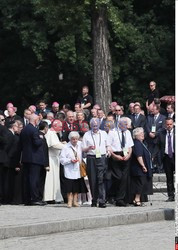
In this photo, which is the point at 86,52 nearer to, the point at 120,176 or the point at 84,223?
the point at 120,176

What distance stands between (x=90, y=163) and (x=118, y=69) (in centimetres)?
1730

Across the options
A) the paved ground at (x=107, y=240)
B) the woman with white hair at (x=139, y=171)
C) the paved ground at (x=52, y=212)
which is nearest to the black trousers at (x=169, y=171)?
the paved ground at (x=52, y=212)

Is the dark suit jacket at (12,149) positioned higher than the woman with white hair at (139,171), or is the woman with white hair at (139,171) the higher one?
the dark suit jacket at (12,149)

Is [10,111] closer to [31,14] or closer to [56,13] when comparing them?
[56,13]

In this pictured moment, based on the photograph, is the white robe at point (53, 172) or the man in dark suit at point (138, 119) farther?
the man in dark suit at point (138, 119)

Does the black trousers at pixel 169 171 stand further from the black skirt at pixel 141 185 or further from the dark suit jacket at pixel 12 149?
the dark suit jacket at pixel 12 149

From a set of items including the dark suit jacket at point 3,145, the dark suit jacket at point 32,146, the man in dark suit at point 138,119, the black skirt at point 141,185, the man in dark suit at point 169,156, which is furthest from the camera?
the man in dark suit at point 138,119

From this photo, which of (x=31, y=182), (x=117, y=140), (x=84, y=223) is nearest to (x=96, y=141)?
(x=117, y=140)

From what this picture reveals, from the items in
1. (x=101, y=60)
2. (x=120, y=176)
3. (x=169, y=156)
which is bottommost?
(x=120, y=176)

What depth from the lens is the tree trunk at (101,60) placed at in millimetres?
32188

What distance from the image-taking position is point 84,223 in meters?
18.6

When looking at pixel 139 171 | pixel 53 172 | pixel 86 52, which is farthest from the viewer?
pixel 86 52

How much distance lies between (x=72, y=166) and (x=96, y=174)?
0.50 metres

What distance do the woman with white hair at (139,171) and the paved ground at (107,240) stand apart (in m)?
2.98
